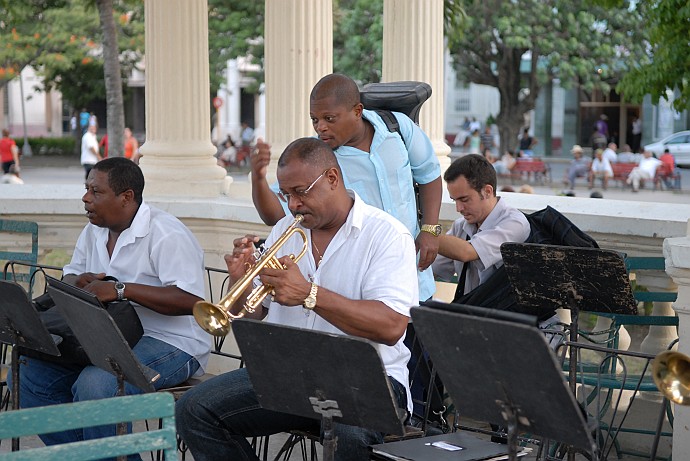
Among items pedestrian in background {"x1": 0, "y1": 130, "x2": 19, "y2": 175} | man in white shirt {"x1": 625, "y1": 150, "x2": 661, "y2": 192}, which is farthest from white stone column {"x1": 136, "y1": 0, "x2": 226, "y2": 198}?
pedestrian in background {"x1": 0, "y1": 130, "x2": 19, "y2": 175}

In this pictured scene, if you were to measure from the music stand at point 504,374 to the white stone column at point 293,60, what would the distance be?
4606mm

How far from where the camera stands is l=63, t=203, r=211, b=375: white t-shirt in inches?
197

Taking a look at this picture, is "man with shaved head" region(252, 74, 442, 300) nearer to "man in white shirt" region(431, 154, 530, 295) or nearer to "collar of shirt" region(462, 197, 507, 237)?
"man in white shirt" region(431, 154, 530, 295)

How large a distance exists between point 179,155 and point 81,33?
2455 centimetres

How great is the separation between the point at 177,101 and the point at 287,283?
458 cm

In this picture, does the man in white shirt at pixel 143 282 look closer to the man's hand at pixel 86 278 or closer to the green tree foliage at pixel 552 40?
the man's hand at pixel 86 278

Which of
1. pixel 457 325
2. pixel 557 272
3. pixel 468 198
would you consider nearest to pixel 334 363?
pixel 457 325

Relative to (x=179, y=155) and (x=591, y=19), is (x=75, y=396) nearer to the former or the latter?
(x=179, y=155)

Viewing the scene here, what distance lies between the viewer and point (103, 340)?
4113mm

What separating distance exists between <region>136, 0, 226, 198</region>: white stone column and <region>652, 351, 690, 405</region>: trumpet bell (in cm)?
509

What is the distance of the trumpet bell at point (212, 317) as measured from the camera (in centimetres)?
383

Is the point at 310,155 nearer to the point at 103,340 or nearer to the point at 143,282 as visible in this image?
the point at 103,340

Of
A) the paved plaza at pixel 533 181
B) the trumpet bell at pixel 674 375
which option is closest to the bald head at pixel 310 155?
the trumpet bell at pixel 674 375

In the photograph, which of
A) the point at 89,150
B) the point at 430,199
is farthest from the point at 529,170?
the point at 430,199
